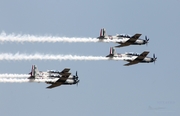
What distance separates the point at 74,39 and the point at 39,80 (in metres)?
9.44

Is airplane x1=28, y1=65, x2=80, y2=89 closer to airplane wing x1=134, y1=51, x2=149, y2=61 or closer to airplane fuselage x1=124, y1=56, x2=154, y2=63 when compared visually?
airplane fuselage x1=124, y1=56, x2=154, y2=63

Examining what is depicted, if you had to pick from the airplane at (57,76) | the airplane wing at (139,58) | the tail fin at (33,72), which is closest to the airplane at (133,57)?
the airplane wing at (139,58)

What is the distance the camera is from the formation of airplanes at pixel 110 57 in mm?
87275

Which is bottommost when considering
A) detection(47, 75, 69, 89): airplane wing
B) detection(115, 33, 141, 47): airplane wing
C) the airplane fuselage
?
detection(47, 75, 69, 89): airplane wing

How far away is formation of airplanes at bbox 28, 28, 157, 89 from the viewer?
286ft

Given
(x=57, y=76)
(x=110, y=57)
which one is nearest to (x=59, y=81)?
(x=57, y=76)

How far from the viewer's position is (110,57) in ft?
308

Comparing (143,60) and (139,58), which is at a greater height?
(139,58)

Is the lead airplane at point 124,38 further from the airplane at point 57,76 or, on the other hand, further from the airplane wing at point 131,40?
the airplane at point 57,76

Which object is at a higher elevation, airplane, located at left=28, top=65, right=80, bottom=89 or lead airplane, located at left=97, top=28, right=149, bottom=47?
lead airplane, located at left=97, top=28, right=149, bottom=47

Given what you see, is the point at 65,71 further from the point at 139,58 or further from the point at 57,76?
the point at 139,58

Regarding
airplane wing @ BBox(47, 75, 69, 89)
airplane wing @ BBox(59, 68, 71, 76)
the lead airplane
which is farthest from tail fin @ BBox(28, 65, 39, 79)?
the lead airplane

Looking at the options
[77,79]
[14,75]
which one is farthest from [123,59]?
[14,75]

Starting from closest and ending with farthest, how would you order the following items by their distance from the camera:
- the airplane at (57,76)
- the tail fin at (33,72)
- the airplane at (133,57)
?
the tail fin at (33,72) < the airplane at (57,76) < the airplane at (133,57)
